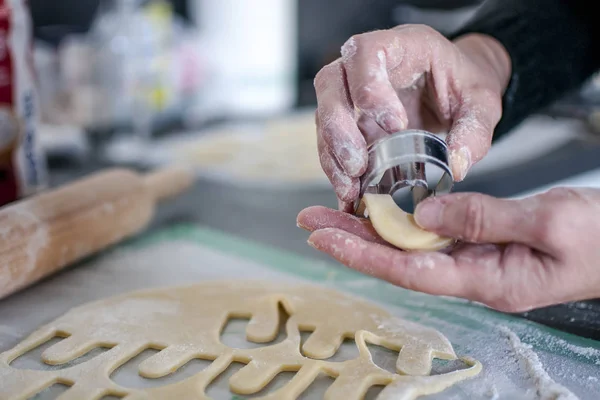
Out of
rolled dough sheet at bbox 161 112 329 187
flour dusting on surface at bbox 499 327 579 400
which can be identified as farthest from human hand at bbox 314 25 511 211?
rolled dough sheet at bbox 161 112 329 187

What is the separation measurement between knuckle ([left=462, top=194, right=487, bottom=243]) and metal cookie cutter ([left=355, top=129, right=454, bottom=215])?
3.4 inches

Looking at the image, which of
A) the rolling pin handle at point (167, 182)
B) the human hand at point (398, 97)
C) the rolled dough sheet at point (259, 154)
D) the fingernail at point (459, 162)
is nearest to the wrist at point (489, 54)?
the human hand at point (398, 97)

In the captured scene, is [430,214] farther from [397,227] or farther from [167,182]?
[167,182]

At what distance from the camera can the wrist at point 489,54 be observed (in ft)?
3.71

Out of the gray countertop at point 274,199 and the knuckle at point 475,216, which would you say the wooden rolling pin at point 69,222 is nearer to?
→ the gray countertop at point 274,199

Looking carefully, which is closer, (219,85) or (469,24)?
(469,24)

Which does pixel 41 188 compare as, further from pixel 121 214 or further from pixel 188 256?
pixel 188 256

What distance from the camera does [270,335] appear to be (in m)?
0.97

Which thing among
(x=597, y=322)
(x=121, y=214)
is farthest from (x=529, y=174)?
(x=121, y=214)

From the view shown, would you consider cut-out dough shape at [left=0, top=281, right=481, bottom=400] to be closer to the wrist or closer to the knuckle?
the knuckle

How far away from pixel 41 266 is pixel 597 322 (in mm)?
977

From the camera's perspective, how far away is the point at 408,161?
0.81 meters

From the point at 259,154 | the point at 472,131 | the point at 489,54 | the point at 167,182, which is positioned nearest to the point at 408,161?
the point at 472,131

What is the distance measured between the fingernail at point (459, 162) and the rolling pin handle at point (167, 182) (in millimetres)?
794
